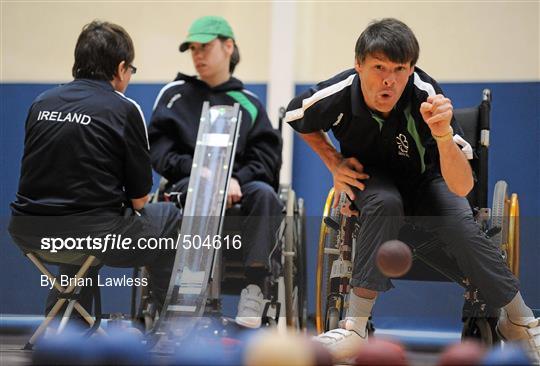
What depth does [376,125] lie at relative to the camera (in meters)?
1.93

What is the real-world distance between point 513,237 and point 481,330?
0.42m

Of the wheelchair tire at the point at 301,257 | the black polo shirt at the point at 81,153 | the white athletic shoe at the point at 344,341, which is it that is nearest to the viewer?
the white athletic shoe at the point at 344,341

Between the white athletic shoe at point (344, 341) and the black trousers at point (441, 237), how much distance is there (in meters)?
0.10

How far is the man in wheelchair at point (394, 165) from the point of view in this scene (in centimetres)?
184

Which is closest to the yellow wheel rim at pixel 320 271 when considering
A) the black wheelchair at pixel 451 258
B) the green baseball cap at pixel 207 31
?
the black wheelchair at pixel 451 258

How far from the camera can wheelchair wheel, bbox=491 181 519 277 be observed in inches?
84.8

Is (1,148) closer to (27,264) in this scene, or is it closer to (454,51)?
(27,264)

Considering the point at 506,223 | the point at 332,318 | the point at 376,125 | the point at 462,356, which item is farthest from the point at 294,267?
the point at 462,356

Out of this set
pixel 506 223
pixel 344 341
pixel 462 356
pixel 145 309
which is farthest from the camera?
pixel 506 223

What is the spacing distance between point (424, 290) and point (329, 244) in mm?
276

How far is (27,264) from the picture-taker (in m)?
2.13

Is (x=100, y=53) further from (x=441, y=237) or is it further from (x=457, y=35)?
(x=457, y=35)

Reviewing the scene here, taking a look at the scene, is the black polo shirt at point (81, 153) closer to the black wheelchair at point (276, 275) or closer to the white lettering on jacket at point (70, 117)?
the white lettering on jacket at point (70, 117)

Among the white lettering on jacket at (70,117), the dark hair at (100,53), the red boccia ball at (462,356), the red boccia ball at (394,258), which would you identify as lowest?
the red boccia ball at (462,356)
